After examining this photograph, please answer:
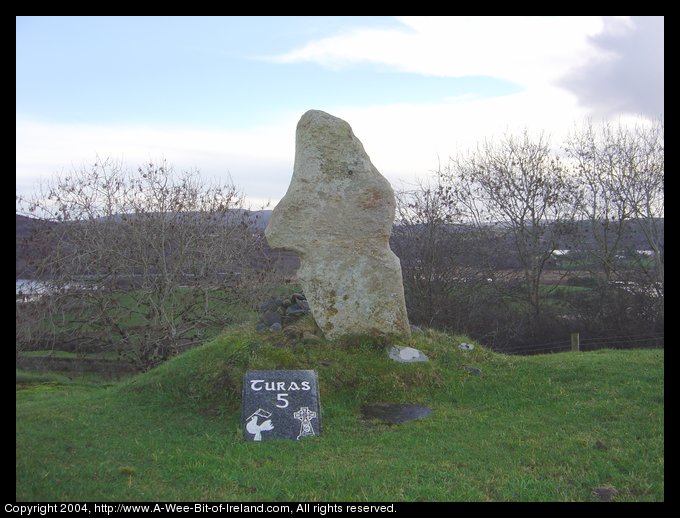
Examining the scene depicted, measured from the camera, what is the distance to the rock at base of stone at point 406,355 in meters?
10.2

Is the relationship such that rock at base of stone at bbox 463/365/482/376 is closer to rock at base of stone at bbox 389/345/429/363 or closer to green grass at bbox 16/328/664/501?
green grass at bbox 16/328/664/501

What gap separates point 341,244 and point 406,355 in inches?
81.2

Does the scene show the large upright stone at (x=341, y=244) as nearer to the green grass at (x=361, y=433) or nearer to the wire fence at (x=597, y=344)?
the green grass at (x=361, y=433)

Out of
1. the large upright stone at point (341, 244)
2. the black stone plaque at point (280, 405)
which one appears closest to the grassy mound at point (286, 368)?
the large upright stone at point (341, 244)

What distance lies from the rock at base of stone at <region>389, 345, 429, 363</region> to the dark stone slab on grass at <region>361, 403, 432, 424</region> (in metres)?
1.20

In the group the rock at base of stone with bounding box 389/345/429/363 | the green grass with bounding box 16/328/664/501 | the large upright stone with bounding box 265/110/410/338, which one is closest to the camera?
the green grass with bounding box 16/328/664/501

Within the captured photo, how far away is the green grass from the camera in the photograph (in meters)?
5.89

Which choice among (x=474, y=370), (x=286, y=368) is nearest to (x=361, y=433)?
(x=286, y=368)

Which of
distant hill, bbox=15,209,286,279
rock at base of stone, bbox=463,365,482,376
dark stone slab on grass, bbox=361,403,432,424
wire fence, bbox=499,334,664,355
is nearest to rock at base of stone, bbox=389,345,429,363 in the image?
rock at base of stone, bbox=463,365,482,376

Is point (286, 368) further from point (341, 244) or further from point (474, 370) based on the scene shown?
point (474, 370)

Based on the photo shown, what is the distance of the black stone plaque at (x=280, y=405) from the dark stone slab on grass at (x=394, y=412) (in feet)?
3.02

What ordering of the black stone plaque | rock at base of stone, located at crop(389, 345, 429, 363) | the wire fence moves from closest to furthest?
the black stone plaque, rock at base of stone, located at crop(389, 345, 429, 363), the wire fence

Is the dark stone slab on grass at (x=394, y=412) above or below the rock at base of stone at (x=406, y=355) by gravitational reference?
below
